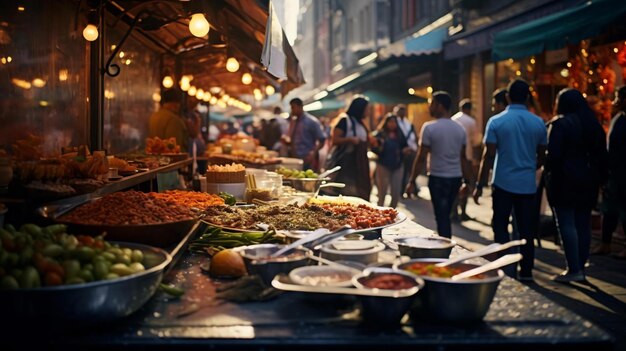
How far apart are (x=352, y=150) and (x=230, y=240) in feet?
19.3

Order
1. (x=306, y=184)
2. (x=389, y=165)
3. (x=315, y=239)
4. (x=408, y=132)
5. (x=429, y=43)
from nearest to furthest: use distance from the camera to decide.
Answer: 1. (x=315, y=239)
2. (x=306, y=184)
3. (x=389, y=165)
4. (x=408, y=132)
5. (x=429, y=43)

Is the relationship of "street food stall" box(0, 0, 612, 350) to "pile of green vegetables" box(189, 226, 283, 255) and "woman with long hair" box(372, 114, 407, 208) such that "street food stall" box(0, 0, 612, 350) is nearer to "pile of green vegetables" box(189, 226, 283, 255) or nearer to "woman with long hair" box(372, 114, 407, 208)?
"pile of green vegetables" box(189, 226, 283, 255)

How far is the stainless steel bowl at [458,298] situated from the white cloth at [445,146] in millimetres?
6306

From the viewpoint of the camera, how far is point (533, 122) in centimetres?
733

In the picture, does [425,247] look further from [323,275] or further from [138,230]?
[138,230]

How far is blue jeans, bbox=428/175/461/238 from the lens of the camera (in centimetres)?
882

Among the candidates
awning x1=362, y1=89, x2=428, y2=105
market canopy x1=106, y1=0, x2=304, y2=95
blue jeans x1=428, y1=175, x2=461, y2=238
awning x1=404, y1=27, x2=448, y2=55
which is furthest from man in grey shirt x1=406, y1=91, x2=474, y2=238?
awning x1=362, y1=89, x2=428, y2=105

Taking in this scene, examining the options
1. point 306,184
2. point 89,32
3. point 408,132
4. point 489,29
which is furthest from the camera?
point 489,29

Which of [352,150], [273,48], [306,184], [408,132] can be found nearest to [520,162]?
[306,184]

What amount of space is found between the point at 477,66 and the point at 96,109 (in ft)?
46.0

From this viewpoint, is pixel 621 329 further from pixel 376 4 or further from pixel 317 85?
pixel 317 85

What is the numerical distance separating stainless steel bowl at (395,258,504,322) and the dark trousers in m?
5.01

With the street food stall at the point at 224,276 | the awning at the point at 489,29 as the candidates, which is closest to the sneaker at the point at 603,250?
the street food stall at the point at 224,276

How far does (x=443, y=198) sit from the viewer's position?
891 cm
